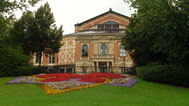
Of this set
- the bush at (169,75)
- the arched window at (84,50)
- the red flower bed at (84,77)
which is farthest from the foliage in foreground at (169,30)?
the arched window at (84,50)

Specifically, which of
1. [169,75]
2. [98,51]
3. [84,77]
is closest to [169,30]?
[169,75]

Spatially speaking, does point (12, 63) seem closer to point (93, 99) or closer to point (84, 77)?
point (84, 77)

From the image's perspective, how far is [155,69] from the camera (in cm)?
1538

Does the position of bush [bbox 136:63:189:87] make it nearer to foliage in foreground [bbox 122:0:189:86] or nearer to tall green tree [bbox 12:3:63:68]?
foliage in foreground [bbox 122:0:189:86]

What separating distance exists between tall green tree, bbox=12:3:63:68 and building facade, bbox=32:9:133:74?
868cm

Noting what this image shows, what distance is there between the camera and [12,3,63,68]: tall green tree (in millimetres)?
25719

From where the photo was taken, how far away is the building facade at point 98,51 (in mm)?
37438

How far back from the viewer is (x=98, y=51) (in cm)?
3991

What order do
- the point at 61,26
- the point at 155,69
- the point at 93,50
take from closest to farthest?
the point at 155,69, the point at 61,26, the point at 93,50

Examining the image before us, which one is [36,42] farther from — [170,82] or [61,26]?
[170,82]

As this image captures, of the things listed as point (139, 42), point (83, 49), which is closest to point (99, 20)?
point (83, 49)

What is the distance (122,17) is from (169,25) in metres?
38.2

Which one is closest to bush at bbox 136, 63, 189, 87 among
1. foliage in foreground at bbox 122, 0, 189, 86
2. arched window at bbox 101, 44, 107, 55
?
foliage in foreground at bbox 122, 0, 189, 86

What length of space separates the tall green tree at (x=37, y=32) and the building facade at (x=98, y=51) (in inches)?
342
